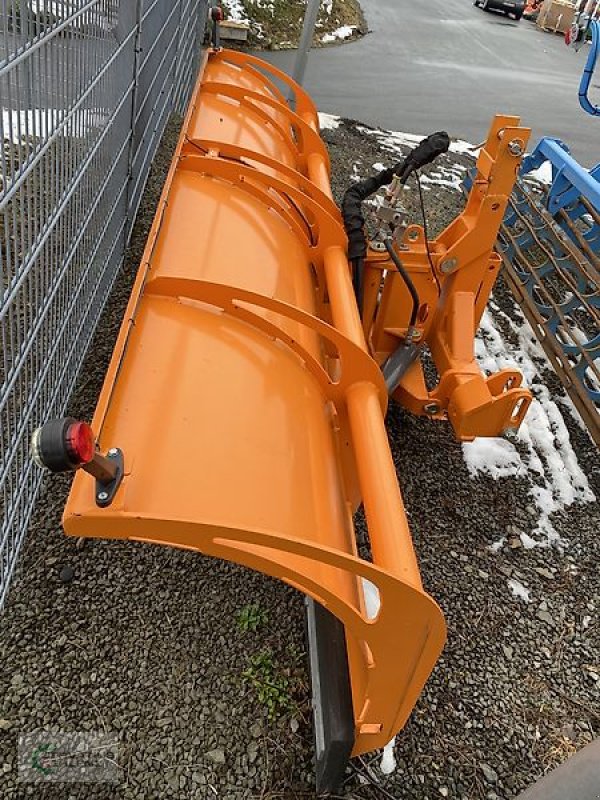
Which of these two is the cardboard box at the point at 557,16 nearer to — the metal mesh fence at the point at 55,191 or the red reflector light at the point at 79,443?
the metal mesh fence at the point at 55,191

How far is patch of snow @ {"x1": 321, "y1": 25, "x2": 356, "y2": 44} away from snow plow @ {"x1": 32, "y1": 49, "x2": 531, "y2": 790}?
32.5 ft

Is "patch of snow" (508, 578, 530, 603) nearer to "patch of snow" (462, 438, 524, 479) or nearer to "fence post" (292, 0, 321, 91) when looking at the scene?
"patch of snow" (462, 438, 524, 479)

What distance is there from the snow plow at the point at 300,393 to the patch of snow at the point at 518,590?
2.22 ft

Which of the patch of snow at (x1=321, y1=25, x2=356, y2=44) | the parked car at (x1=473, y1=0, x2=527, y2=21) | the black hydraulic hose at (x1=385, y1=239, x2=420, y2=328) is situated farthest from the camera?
the parked car at (x1=473, y1=0, x2=527, y2=21)

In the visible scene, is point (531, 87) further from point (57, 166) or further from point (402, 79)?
point (57, 166)

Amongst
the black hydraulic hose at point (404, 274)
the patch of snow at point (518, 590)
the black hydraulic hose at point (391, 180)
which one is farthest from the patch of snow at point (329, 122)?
the patch of snow at point (518, 590)

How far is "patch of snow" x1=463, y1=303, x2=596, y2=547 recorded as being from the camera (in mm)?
3682

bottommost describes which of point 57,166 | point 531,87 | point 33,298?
point 531,87

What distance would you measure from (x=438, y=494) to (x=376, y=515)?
5.44 ft

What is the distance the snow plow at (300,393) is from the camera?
1703 millimetres

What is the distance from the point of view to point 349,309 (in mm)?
2818

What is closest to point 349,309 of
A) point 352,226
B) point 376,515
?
point 352,226

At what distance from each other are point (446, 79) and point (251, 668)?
1113 centimetres

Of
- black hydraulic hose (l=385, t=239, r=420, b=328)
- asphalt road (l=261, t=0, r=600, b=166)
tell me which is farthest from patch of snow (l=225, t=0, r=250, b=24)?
black hydraulic hose (l=385, t=239, r=420, b=328)
